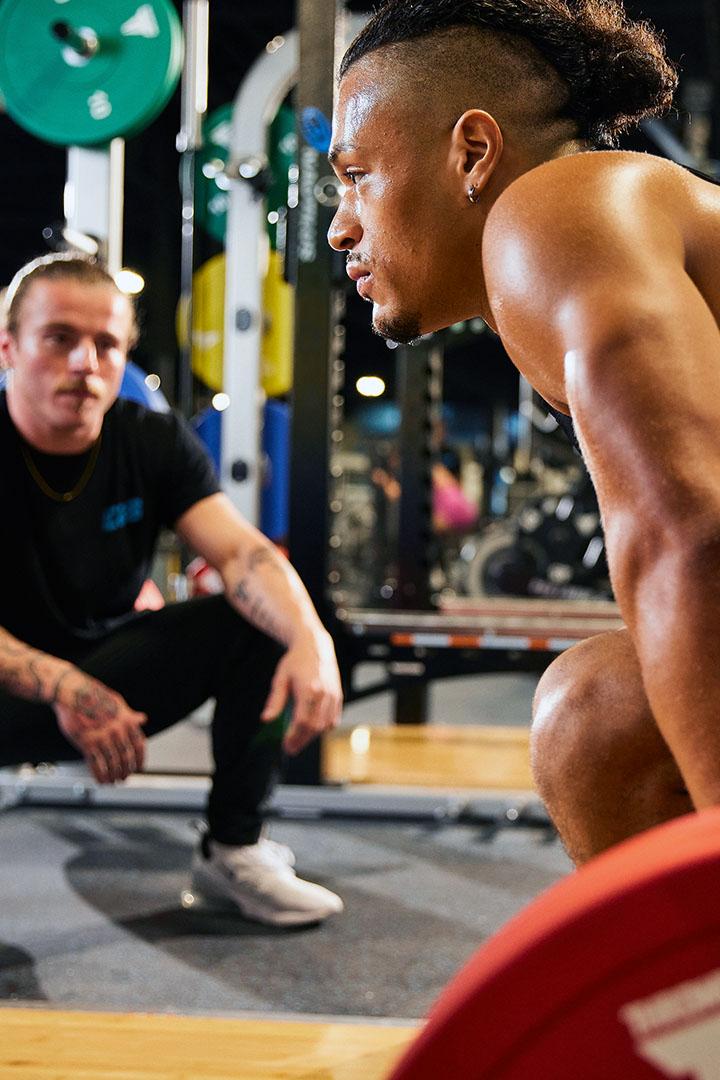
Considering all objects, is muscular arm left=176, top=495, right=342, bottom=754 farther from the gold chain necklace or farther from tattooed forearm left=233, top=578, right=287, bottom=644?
the gold chain necklace

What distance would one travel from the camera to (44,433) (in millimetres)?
2188

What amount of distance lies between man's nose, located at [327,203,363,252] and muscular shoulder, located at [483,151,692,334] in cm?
26

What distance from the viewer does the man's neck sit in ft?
7.16

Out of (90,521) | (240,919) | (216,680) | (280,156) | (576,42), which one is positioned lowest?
(240,919)

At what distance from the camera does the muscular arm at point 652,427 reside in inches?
26.0

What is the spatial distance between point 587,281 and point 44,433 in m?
1.62

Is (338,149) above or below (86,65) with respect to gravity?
below

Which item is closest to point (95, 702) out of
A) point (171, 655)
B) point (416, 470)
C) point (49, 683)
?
point (49, 683)

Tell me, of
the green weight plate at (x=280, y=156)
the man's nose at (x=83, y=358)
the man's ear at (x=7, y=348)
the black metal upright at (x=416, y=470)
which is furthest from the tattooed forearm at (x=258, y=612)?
the green weight plate at (x=280, y=156)

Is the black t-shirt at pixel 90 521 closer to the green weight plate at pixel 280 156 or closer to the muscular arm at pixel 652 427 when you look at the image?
the muscular arm at pixel 652 427

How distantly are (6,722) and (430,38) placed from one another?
1.34 metres

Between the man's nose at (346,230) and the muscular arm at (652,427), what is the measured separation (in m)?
0.33

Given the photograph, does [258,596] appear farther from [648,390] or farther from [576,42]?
[648,390]

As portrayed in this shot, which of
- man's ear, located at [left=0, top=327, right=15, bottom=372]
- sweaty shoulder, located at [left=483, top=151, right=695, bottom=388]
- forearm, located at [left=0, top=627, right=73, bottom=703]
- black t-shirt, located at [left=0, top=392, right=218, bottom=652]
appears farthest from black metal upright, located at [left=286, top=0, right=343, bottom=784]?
sweaty shoulder, located at [left=483, top=151, right=695, bottom=388]
